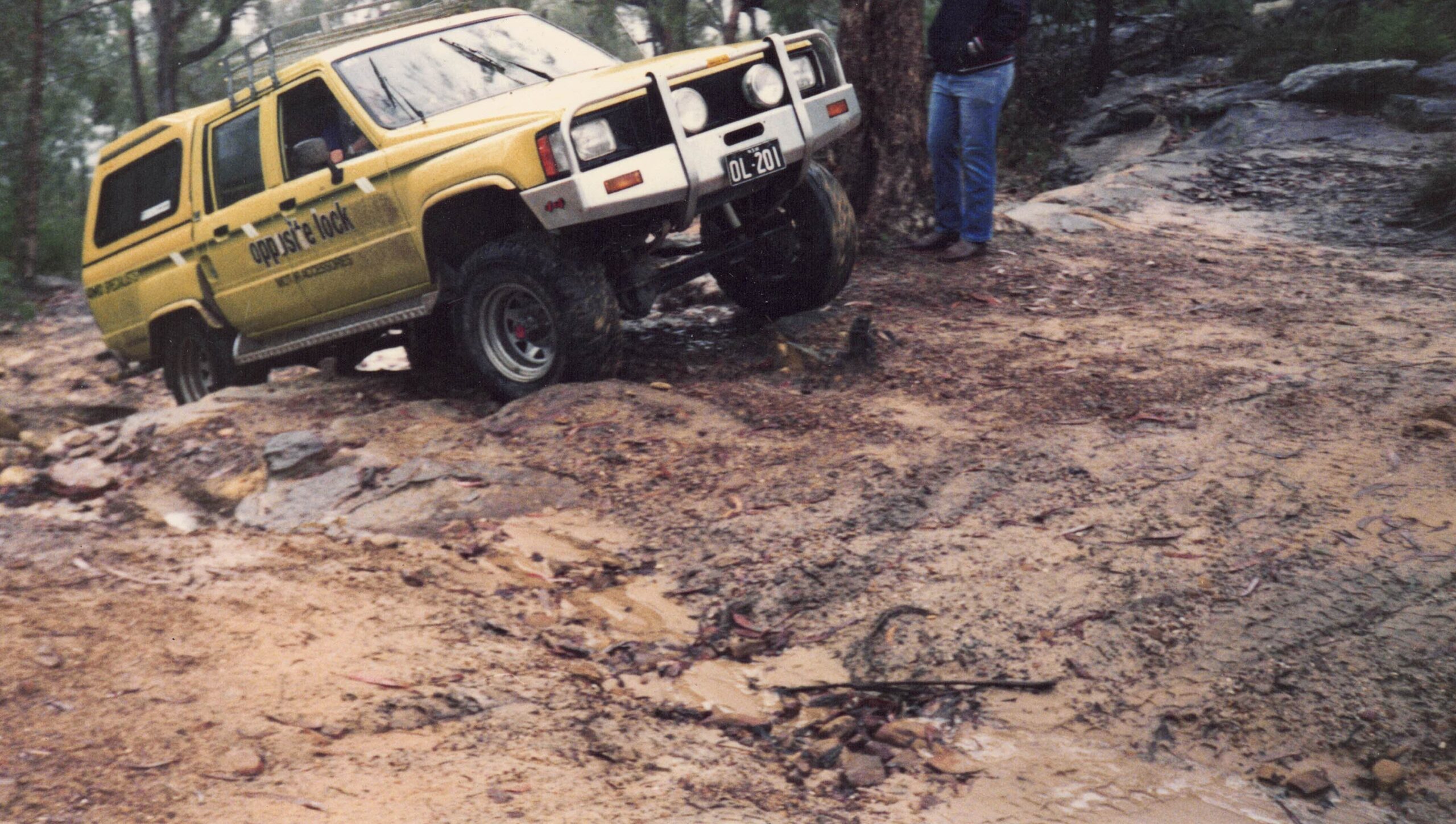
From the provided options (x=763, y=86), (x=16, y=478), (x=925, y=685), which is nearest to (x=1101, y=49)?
(x=763, y=86)

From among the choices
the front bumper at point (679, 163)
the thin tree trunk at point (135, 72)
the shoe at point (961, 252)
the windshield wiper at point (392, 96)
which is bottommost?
the shoe at point (961, 252)

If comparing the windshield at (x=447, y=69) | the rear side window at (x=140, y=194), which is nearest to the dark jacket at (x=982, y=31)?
the windshield at (x=447, y=69)

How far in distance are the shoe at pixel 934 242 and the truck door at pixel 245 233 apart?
383cm

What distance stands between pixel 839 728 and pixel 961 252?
4.74 meters

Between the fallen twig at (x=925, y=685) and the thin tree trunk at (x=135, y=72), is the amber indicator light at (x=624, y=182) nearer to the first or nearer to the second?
the fallen twig at (x=925, y=685)

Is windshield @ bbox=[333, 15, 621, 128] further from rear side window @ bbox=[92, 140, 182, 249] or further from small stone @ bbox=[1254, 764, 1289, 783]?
small stone @ bbox=[1254, 764, 1289, 783]

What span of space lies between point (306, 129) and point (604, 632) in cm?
370

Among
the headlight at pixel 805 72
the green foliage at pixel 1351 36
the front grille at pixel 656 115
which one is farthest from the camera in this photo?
the green foliage at pixel 1351 36

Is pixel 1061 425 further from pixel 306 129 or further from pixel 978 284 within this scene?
pixel 306 129

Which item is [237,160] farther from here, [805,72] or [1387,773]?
[1387,773]

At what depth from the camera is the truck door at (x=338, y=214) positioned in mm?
5793

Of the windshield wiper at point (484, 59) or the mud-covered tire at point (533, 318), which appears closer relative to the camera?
the mud-covered tire at point (533, 318)

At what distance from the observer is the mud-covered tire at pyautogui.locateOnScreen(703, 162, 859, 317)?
611cm

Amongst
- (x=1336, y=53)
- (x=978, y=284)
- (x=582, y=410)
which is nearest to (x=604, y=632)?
(x=582, y=410)
